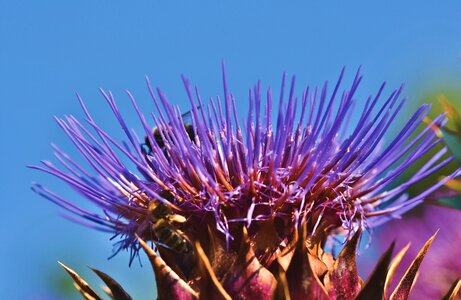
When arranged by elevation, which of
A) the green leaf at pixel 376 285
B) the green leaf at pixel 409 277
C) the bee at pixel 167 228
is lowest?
the green leaf at pixel 409 277

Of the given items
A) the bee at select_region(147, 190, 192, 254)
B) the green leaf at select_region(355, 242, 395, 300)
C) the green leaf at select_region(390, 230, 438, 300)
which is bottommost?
the green leaf at select_region(390, 230, 438, 300)

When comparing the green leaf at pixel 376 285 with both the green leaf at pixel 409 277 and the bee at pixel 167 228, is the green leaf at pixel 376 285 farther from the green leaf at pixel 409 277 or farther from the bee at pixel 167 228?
the bee at pixel 167 228

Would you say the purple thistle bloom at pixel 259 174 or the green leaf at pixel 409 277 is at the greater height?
the purple thistle bloom at pixel 259 174

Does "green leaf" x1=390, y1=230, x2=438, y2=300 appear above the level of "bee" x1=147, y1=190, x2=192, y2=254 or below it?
below

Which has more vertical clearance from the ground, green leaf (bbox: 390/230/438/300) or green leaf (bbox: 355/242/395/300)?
green leaf (bbox: 355/242/395/300)

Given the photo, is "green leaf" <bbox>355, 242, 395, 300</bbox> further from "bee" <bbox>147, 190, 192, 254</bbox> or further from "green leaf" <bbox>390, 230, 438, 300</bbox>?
"bee" <bbox>147, 190, 192, 254</bbox>

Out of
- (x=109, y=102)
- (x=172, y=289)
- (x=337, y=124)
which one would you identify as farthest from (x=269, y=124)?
(x=172, y=289)

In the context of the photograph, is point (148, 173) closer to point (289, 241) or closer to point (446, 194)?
point (289, 241)

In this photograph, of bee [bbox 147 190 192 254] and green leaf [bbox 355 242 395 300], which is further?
bee [bbox 147 190 192 254]

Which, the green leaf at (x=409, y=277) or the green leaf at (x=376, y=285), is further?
the green leaf at (x=409, y=277)
